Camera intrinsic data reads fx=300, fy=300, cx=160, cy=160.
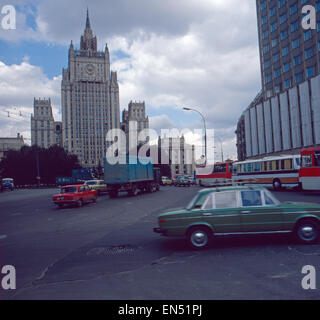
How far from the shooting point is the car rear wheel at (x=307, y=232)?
724 centimetres

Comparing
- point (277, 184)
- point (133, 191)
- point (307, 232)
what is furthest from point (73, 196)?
point (277, 184)

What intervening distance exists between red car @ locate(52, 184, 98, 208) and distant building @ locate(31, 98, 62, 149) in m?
145

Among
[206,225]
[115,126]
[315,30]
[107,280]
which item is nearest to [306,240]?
[206,225]

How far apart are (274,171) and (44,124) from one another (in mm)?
155371

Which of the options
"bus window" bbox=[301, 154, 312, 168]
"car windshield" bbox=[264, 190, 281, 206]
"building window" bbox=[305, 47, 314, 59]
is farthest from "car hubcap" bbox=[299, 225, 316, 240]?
"building window" bbox=[305, 47, 314, 59]

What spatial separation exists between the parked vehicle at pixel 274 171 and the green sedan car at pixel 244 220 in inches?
677

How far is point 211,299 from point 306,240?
402cm

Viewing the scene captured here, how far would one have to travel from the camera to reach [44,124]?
16162 cm

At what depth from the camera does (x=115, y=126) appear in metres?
156

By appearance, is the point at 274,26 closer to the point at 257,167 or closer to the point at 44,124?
the point at 257,167

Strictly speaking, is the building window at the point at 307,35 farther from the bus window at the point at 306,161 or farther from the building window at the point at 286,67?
the bus window at the point at 306,161

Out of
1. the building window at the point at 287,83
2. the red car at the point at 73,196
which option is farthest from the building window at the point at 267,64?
the red car at the point at 73,196

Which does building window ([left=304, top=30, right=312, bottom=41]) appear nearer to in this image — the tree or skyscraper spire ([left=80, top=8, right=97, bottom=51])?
the tree

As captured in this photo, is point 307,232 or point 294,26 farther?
point 294,26
